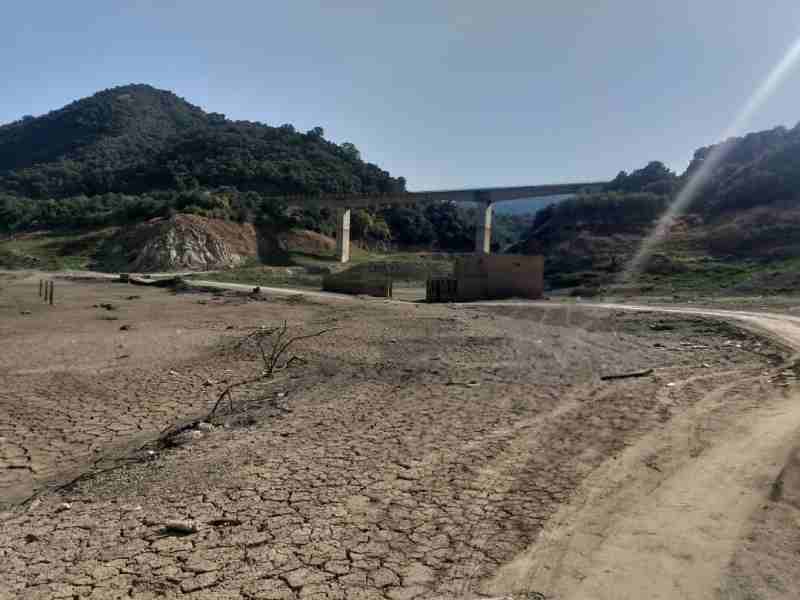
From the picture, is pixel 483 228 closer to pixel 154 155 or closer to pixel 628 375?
pixel 628 375

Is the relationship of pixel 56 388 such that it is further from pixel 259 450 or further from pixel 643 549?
pixel 643 549

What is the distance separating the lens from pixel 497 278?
33875mm

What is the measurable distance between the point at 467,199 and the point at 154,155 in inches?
2875

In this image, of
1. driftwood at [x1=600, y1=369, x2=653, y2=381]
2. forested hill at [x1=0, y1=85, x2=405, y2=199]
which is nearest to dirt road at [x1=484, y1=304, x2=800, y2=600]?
driftwood at [x1=600, y1=369, x2=653, y2=381]

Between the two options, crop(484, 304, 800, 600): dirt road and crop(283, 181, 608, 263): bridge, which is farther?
crop(283, 181, 608, 263): bridge

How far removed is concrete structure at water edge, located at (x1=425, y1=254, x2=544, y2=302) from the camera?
3375 cm

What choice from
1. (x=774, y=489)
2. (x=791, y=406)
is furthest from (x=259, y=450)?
(x=791, y=406)

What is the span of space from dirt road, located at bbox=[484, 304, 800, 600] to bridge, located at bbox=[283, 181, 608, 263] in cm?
6604

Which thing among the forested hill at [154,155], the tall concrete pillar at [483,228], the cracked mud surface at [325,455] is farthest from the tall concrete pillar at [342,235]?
the cracked mud surface at [325,455]

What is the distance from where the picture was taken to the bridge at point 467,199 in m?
74.2

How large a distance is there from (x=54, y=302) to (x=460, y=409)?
26.3 metres

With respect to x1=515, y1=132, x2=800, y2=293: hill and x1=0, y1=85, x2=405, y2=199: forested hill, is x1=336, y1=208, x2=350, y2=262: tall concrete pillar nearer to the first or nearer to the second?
x1=515, y1=132, x2=800, y2=293: hill

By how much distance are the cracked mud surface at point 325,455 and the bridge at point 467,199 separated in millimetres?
60395

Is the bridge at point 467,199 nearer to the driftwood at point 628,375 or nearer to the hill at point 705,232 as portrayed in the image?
the hill at point 705,232
